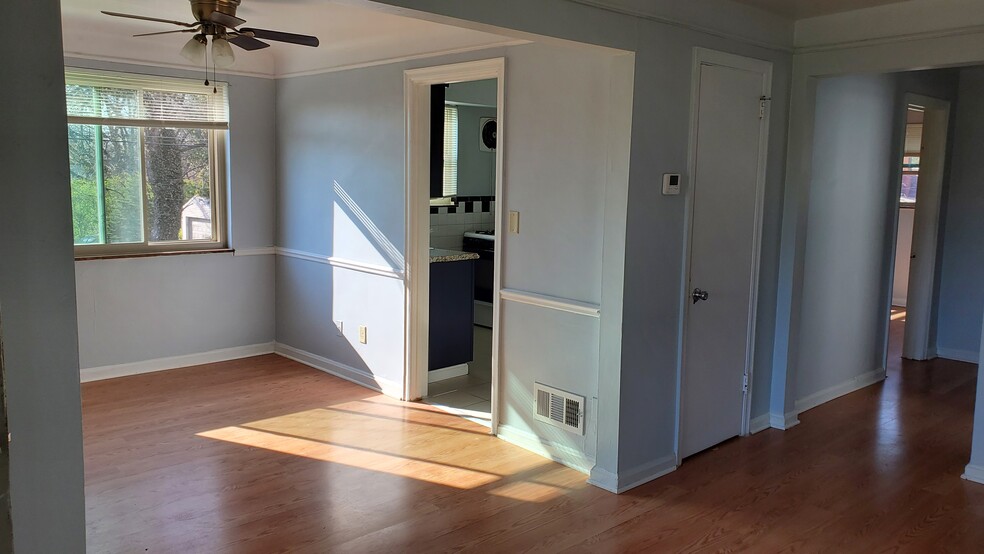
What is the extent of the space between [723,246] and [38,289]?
3139mm

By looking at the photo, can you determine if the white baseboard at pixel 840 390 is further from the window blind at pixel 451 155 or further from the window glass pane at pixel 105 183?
the window glass pane at pixel 105 183

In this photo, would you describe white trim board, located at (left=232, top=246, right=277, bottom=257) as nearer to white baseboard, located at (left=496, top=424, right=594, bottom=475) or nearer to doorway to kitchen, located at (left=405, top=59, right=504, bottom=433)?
doorway to kitchen, located at (left=405, top=59, right=504, bottom=433)

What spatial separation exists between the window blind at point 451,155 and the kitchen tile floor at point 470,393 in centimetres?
205

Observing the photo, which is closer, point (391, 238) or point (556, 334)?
point (556, 334)

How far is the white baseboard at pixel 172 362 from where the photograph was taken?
5.14m

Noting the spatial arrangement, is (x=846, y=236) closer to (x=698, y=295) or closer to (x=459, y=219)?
(x=698, y=295)

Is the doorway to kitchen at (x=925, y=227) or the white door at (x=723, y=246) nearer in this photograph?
the white door at (x=723, y=246)

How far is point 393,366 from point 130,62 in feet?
9.05

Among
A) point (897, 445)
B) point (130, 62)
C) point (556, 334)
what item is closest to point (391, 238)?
point (556, 334)

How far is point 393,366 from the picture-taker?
490cm

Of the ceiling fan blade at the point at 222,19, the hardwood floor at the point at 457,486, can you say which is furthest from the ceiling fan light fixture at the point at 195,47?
the hardwood floor at the point at 457,486

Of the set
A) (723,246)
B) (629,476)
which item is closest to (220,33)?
(723,246)

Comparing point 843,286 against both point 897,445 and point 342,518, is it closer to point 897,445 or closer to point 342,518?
point 897,445

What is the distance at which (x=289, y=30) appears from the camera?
4625mm
